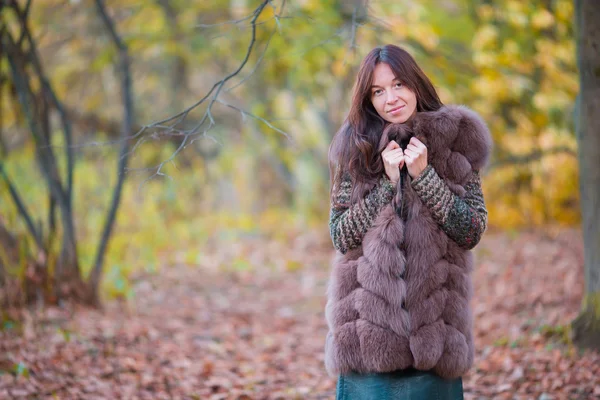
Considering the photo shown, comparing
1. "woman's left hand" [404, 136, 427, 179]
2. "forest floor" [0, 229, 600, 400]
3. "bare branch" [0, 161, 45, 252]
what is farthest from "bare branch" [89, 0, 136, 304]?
"woman's left hand" [404, 136, 427, 179]

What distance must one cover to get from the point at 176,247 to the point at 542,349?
6.74 m

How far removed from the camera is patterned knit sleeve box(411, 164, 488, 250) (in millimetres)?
2281

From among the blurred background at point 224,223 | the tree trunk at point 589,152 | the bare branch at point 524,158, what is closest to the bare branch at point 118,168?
the blurred background at point 224,223

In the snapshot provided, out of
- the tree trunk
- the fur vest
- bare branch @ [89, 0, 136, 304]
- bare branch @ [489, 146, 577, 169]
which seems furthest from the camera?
bare branch @ [489, 146, 577, 169]

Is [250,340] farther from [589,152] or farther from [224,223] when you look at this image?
[224,223]

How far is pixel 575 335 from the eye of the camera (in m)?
3.80

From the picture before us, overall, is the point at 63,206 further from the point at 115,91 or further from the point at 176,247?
the point at 115,91

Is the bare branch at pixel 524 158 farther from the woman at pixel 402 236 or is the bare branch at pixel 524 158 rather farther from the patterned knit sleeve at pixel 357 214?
the patterned knit sleeve at pixel 357 214

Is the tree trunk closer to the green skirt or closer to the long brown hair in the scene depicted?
the long brown hair

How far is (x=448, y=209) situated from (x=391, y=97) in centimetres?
53

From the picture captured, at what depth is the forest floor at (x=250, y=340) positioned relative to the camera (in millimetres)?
3637

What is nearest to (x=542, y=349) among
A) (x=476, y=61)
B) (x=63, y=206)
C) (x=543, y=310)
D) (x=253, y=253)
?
(x=543, y=310)

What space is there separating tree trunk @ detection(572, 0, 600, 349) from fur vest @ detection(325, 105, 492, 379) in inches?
62.6

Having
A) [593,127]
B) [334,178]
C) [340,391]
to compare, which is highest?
[593,127]
